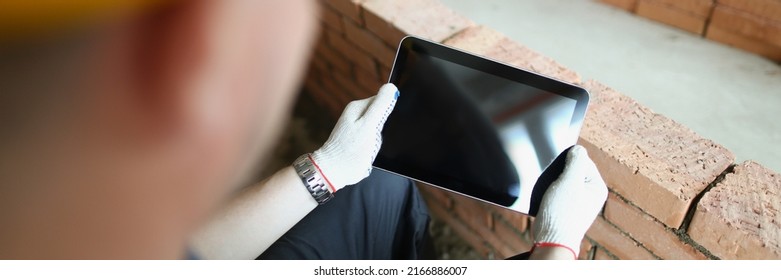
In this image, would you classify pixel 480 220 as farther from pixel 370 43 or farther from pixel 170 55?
pixel 170 55

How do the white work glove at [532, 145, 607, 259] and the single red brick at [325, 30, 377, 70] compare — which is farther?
the single red brick at [325, 30, 377, 70]

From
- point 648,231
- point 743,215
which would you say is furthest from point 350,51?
point 743,215

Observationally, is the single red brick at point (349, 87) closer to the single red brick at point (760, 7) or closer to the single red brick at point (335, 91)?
the single red brick at point (335, 91)

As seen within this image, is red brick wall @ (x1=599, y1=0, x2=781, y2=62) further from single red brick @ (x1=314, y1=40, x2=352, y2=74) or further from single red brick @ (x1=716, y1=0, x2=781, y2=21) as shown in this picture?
single red brick @ (x1=314, y1=40, x2=352, y2=74)

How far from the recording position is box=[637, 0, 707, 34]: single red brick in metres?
1.07

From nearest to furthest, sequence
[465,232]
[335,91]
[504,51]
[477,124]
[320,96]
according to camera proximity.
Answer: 1. [477,124]
2. [504,51]
3. [465,232]
4. [335,91]
5. [320,96]

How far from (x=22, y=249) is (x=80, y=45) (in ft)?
0.54

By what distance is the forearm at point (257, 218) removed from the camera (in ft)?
2.64

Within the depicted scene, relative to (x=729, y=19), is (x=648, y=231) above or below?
below

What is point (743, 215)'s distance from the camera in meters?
0.68

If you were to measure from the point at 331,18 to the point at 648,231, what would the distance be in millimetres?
790

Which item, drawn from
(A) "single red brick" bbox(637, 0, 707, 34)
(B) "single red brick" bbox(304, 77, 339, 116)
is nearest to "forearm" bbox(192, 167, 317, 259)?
(B) "single red brick" bbox(304, 77, 339, 116)
